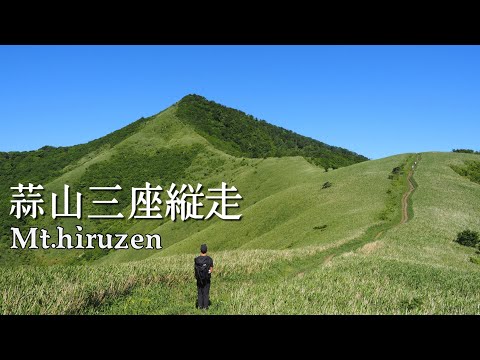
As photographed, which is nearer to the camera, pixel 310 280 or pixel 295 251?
pixel 310 280

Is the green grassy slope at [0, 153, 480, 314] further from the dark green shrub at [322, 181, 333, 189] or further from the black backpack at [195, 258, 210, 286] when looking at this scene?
the dark green shrub at [322, 181, 333, 189]

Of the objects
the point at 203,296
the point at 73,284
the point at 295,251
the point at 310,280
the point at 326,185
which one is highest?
the point at 326,185

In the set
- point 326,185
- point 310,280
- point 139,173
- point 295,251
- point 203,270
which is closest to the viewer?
point 203,270

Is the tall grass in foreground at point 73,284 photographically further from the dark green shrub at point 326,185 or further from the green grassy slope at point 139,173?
the dark green shrub at point 326,185

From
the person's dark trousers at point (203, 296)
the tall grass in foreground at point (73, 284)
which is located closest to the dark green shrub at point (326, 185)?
the tall grass in foreground at point (73, 284)

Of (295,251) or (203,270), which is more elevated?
(203,270)

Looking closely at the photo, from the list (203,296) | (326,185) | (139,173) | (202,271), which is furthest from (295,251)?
(139,173)

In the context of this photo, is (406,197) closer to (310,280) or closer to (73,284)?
(310,280)

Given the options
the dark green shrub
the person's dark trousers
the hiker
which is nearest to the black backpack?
the hiker

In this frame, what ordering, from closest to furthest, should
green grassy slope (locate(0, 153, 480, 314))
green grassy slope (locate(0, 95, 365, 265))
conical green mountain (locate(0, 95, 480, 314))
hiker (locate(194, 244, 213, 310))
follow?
green grassy slope (locate(0, 153, 480, 314)), hiker (locate(194, 244, 213, 310)), conical green mountain (locate(0, 95, 480, 314)), green grassy slope (locate(0, 95, 365, 265))

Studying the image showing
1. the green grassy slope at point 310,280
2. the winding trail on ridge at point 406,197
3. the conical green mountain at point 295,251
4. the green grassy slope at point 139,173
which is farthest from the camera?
the green grassy slope at point 139,173
